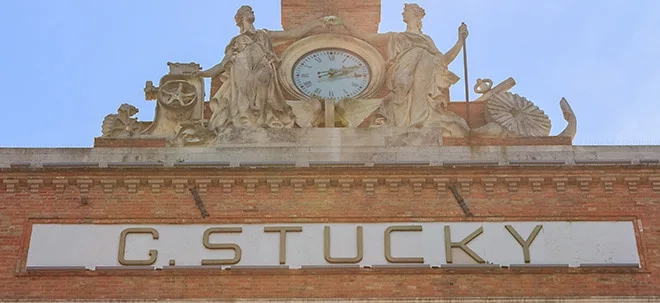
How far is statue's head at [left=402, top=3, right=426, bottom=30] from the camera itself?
29078 millimetres

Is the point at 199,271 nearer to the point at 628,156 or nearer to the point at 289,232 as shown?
the point at 289,232

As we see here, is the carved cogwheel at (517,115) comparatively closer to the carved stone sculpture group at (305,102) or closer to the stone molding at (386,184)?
the carved stone sculpture group at (305,102)

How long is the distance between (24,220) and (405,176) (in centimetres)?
675

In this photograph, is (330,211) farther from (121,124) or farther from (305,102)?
(121,124)

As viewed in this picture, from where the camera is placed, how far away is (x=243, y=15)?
28.8 meters

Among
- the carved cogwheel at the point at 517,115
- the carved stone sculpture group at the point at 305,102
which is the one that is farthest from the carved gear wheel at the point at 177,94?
the carved cogwheel at the point at 517,115

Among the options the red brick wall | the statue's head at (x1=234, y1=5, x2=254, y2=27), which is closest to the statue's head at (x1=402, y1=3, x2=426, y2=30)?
the statue's head at (x1=234, y1=5, x2=254, y2=27)

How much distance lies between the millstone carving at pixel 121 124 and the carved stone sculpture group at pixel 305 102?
0.02m

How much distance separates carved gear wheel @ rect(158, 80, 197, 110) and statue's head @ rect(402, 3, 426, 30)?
4.49m

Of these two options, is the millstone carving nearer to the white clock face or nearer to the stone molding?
the stone molding

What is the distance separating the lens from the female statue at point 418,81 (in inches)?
1085

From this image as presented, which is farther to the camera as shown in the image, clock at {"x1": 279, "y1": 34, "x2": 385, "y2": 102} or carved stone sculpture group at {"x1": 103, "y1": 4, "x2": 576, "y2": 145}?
clock at {"x1": 279, "y1": 34, "x2": 385, "y2": 102}

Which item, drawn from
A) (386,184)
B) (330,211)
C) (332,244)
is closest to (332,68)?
(386,184)

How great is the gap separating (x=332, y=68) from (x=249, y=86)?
1960 mm
